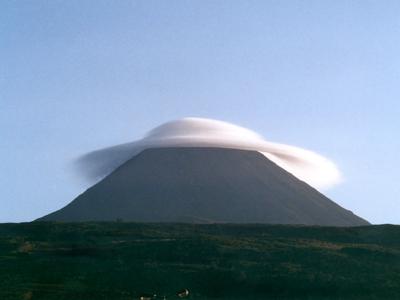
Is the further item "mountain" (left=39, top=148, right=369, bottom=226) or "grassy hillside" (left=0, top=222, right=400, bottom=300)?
"mountain" (left=39, top=148, right=369, bottom=226)

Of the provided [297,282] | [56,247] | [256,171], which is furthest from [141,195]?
[297,282]

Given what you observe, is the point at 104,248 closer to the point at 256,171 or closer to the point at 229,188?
the point at 229,188

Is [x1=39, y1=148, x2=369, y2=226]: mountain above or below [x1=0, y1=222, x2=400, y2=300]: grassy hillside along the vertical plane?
above

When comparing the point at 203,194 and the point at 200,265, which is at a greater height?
the point at 203,194

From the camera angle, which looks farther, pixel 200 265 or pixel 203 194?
A: pixel 203 194

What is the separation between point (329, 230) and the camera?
81312 mm

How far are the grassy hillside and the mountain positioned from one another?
36.2 metres

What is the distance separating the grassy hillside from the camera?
48.1 m

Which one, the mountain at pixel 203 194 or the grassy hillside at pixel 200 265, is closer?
the grassy hillside at pixel 200 265

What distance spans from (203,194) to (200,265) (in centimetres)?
7213

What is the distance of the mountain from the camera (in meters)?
119

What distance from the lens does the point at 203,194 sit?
12925cm

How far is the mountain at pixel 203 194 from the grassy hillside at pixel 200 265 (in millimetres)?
36205

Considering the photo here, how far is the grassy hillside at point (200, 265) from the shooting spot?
4812 cm
